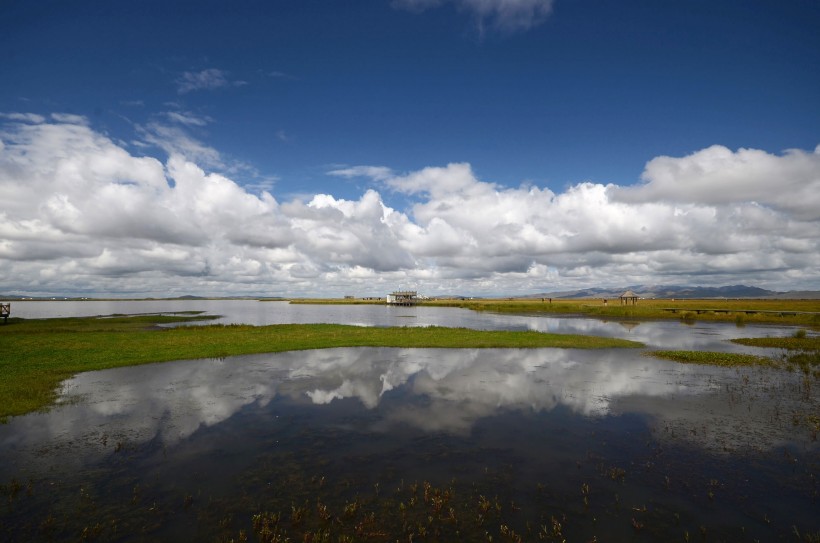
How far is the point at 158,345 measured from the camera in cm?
4106

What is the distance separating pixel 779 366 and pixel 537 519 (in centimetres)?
3324

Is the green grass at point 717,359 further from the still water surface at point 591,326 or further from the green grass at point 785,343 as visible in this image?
the green grass at point 785,343

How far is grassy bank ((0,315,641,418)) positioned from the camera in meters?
24.6

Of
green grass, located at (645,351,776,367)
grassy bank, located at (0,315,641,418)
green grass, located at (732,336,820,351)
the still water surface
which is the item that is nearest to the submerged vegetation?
green grass, located at (732,336,820,351)

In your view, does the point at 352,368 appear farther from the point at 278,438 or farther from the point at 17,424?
the point at 17,424

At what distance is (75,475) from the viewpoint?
12.9m

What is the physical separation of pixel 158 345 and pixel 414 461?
37006 mm

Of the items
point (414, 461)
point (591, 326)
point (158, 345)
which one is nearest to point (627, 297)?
point (591, 326)

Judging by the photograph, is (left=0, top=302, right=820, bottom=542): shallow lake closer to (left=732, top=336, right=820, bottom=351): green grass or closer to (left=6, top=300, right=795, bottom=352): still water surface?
(left=732, top=336, right=820, bottom=351): green grass

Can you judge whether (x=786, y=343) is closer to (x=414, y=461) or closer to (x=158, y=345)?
(x=414, y=461)

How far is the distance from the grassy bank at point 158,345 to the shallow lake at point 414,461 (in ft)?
8.54

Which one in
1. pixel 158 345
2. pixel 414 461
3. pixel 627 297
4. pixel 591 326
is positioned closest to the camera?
pixel 414 461

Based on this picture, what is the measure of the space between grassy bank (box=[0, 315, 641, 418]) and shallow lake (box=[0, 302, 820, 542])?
260cm

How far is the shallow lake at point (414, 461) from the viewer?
10.5 meters
